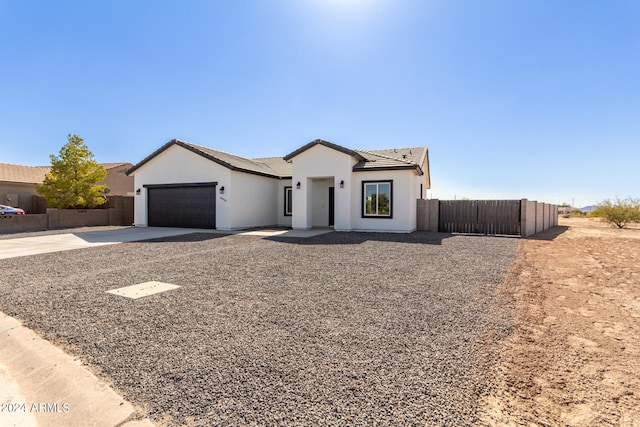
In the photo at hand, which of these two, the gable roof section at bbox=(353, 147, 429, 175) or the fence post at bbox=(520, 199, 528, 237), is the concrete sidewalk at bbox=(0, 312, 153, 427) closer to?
the gable roof section at bbox=(353, 147, 429, 175)

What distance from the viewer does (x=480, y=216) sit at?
14.8 m

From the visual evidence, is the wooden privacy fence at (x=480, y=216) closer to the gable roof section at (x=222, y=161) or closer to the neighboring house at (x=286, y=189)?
the neighboring house at (x=286, y=189)

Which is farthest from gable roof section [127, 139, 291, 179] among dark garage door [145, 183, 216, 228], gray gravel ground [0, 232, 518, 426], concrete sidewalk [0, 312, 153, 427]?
concrete sidewalk [0, 312, 153, 427]

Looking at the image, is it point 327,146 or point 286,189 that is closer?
point 327,146

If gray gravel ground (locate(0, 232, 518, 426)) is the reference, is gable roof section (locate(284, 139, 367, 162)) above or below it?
above

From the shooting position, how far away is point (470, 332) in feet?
10.9

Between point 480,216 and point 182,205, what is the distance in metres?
15.9

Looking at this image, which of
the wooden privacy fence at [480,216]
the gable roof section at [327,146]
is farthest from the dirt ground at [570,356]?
the gable roof section at [327,146]

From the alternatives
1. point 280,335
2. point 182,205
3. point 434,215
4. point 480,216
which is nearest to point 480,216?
point 480,216

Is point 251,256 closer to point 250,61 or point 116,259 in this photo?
point 116,259

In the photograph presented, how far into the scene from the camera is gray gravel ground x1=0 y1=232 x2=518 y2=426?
207 cm

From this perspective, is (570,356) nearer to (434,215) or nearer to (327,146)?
(327,146)

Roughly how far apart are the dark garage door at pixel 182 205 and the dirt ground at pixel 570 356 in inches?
569

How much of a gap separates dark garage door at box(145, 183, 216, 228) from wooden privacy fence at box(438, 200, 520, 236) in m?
12.3
